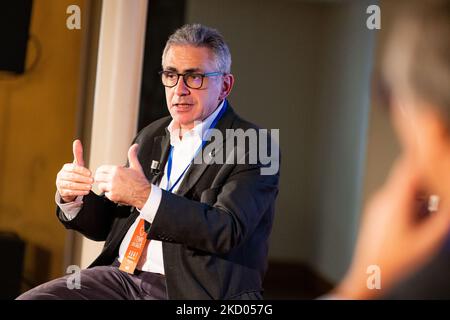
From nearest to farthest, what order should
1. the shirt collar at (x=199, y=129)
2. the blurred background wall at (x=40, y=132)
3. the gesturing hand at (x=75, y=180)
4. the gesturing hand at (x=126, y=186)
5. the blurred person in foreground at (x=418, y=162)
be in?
the gesturing hand at (x=126, y=186) < the gesturing hand at (x=75, y=180) < the shirt collar at (x=199, y=129) < the blurred background wall at (x=40, y=132) < the blurred person in foreground at (x=418, y=162)

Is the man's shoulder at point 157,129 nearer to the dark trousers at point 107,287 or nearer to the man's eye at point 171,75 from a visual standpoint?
the man's eye at point 171,75

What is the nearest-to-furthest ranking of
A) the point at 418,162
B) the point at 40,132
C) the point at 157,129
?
the point at 157,129 < the point at 40,132 < the point at 418,162

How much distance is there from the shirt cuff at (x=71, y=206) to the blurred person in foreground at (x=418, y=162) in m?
2.78

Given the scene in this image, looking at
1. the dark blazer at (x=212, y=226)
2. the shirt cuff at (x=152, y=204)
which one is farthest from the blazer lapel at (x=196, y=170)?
the shirt cuff at (x=152, y=204)

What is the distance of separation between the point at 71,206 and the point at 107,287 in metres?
0.30

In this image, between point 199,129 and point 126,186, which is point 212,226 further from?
point 199,129

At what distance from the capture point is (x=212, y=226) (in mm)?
2012

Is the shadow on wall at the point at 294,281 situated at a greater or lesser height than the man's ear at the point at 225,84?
lesser

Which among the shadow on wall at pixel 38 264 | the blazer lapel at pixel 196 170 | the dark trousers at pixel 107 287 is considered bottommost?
the shadow on wall at pixel 38 264

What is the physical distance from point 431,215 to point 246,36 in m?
1.98

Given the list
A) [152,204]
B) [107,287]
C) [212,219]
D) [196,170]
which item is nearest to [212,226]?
[212,219]

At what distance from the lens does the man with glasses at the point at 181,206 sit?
2020mm

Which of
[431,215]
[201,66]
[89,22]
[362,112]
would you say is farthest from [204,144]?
[362,112]

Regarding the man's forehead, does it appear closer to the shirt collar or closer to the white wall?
the shirt collar
